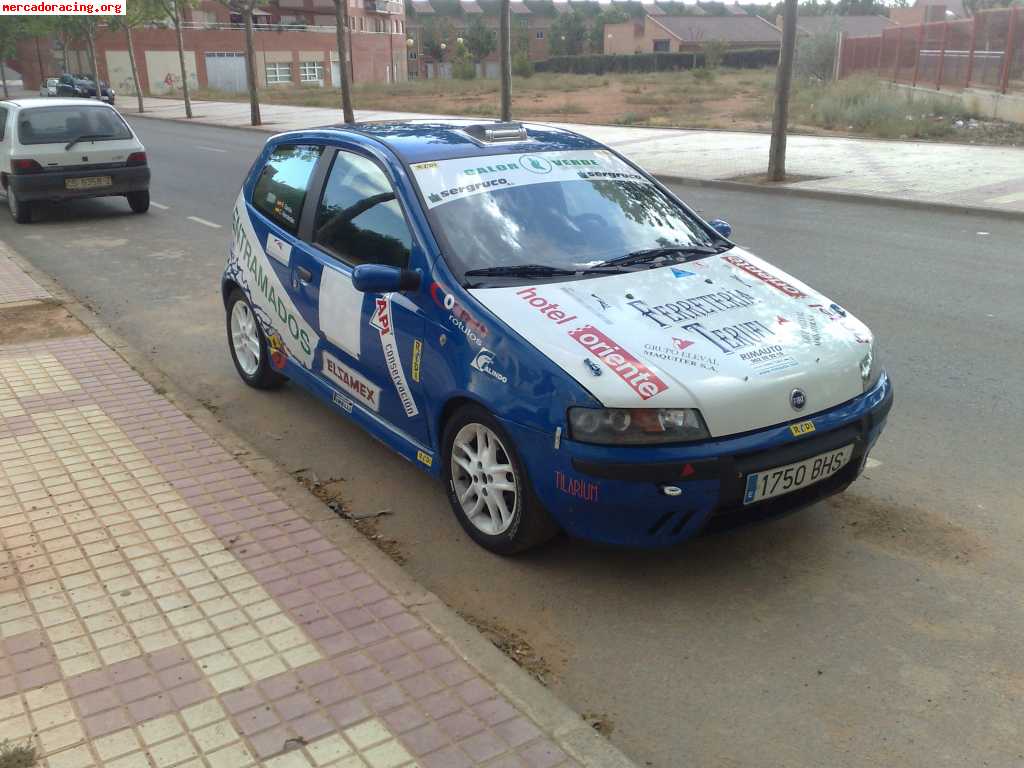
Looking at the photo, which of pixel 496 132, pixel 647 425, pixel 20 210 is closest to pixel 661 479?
pixel 647 425

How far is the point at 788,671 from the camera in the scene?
3.46 m

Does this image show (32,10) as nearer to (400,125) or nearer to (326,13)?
(326,13)

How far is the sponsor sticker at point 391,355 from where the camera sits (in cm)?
455

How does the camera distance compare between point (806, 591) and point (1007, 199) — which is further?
point (1007, 199)

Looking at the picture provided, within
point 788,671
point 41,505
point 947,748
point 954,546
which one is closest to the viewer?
point 947,748

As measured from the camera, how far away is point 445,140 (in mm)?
5074

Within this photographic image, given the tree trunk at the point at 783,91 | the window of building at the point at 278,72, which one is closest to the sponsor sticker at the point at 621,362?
the tree trunk at the point at 783,91

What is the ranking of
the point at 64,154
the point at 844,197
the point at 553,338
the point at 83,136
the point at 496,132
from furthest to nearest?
the point at 844,197 < the point at 83,136 < the point at 64,154 < the point at 496,132 < the point at 553,338

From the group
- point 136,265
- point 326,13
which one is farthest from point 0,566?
point 326,13

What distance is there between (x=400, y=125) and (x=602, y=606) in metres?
3.16

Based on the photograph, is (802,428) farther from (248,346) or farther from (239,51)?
(239,51)

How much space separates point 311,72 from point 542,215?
8747 cm

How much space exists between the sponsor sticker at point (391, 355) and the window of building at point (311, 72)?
86428 mm

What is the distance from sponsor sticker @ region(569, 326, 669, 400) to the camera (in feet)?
12.0
